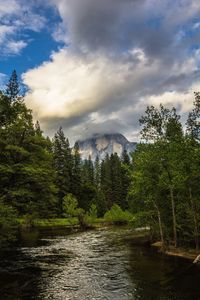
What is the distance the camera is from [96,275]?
24969mm

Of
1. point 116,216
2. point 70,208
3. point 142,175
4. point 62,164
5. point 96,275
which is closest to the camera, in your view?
point 96,275

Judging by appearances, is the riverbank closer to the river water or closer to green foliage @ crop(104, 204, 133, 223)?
the river water

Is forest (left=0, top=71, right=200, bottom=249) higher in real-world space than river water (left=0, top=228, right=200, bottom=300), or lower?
higher

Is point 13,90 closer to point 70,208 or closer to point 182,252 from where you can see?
point 182,252

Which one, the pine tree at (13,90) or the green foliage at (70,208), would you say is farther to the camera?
the green foliage at (70,208)

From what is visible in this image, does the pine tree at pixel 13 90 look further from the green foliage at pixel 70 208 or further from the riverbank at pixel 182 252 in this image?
the green foliage at pixel 70 208

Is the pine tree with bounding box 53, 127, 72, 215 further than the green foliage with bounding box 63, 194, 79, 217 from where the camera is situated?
Yes

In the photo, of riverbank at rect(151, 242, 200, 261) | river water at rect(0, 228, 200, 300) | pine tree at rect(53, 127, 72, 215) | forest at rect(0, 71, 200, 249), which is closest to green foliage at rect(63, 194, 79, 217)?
pine tree at rect(53, 127, 72, 215)

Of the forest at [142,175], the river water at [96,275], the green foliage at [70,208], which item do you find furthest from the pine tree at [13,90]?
the green foliage at [70,208]

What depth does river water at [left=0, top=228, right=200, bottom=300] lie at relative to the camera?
64.9 feet

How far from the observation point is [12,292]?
20375 millimetres

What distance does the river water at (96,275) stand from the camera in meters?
19.8

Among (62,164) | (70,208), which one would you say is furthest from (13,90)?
(62,164)

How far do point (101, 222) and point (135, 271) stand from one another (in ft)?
193
